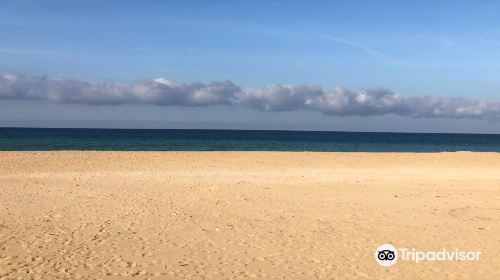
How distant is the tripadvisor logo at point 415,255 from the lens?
27.6ft

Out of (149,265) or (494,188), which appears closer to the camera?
(149,265)

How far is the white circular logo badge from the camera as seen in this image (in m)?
8.24

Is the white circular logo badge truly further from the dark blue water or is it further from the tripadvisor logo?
the dark blue water

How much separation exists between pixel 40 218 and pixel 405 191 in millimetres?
12130

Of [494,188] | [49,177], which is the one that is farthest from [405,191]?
[49,177]

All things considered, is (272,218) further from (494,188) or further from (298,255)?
(494,188)

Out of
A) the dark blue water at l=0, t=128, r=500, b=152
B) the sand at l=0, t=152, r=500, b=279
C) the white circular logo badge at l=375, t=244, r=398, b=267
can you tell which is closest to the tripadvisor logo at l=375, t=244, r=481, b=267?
the white circular logo badge at l=375, t=244, r=398, b=267

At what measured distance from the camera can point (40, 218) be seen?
11117 millimetres

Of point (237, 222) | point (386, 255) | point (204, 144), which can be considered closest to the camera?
point (386, 255)

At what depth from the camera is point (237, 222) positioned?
442 inches

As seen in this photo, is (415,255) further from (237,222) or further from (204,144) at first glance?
(204,144)

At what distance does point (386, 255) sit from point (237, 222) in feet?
12.8

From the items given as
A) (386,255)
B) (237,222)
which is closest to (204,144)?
(237,222)

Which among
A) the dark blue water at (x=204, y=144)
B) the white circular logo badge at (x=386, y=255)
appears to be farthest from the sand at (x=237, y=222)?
the dark blue water at (x=204, y=144)
